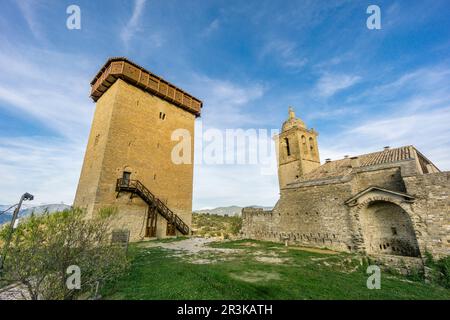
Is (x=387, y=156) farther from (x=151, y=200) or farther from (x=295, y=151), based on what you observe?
(x=151, y=200)

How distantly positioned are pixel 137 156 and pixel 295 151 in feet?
56.7

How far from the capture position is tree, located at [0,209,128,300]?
3.93m

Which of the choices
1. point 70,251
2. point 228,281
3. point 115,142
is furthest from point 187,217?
point 70,251

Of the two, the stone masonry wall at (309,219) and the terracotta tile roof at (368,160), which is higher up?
the terracotta tile roof at (368,160)

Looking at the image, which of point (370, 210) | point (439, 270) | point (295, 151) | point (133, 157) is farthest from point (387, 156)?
point (133, 157)

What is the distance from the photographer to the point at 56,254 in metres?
4.23

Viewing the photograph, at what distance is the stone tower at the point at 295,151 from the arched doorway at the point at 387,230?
9669mm

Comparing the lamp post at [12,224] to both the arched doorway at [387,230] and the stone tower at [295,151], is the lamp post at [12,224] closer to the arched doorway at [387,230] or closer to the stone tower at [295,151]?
the arched doorway at [387,230]

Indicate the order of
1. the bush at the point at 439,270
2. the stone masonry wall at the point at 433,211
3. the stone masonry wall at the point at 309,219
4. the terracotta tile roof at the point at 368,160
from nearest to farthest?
the bush at the point at 439,270, the stone masonry wall at the point at 433,211, the stone masonry wall at the point at 309,219, the terracotta tile roof at the point at 368,160

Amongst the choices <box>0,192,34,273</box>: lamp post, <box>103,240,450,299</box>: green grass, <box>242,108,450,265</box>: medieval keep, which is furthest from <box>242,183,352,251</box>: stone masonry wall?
<box>0,192,34,273</box>: lamp post

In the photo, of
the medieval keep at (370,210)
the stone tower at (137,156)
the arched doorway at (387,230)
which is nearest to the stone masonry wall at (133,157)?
the stone tower at (137,156)

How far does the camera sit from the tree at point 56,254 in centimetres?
393
